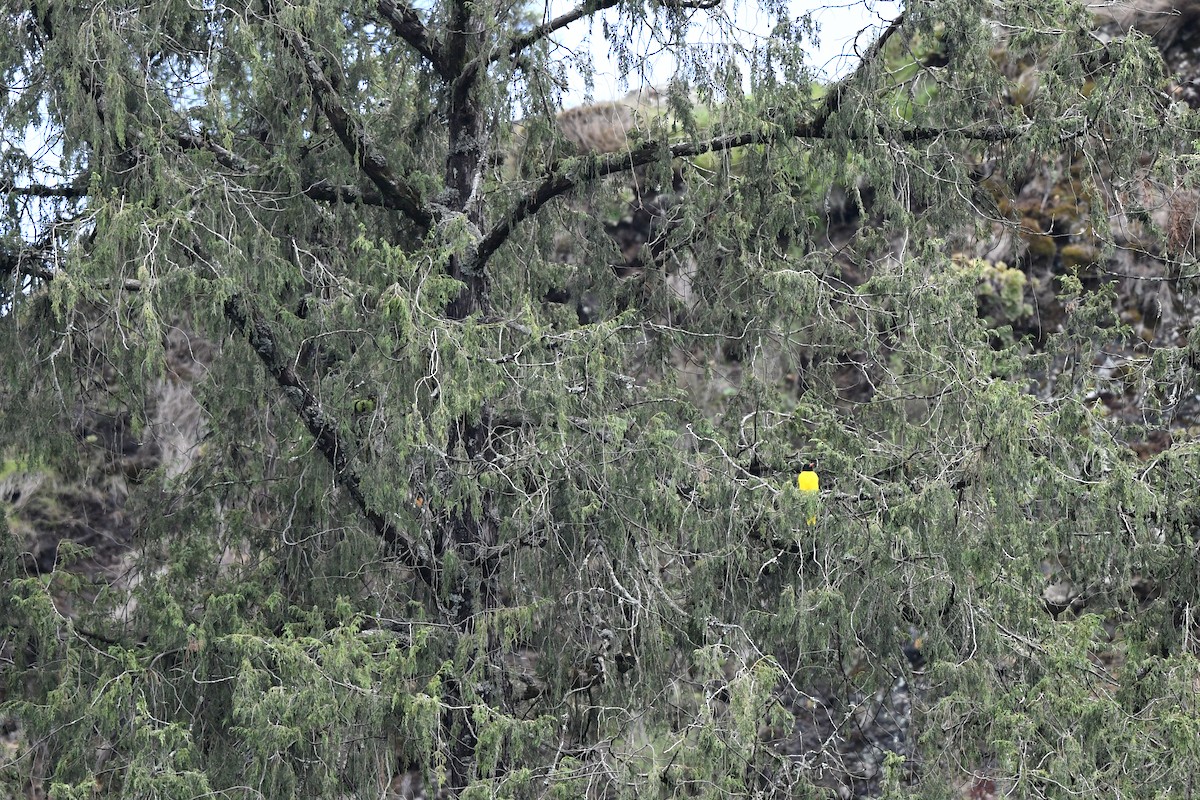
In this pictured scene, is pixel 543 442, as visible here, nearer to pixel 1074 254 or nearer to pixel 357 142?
pixel 357 142

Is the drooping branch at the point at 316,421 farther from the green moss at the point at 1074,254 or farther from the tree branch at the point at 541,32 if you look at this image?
the green moss at the point at 1074,254

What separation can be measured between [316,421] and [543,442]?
1122mm

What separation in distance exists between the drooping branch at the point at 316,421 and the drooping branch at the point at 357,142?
93cm

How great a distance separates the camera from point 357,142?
231 inches

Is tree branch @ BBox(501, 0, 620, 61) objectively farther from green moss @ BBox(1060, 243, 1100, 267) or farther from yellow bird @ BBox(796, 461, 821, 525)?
green moss @ BBox(1060, 243, 1100, 267)

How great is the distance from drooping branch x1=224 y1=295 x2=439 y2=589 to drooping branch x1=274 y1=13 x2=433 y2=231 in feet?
3.06

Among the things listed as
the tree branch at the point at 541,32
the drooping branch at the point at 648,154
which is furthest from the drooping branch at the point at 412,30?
the drooping branch at the point at 648,154

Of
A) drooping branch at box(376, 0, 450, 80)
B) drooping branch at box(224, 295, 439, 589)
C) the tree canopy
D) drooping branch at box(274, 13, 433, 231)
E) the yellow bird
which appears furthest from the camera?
drooping branch at box(376, 0, 450, 80)

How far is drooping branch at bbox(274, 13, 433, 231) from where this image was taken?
5594 mm

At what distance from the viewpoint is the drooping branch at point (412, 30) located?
598cm

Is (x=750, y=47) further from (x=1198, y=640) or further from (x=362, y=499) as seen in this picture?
(x=1198, y=640)

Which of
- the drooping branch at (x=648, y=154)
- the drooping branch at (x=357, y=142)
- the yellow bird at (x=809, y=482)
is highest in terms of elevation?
the drooping branch at (x=357, y=142)

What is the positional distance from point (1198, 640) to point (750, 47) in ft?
10.0

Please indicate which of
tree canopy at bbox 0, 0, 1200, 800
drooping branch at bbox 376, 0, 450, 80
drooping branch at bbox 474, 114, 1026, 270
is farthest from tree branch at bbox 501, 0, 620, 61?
drooping branch at bbox 474, 114, 1026, 270
